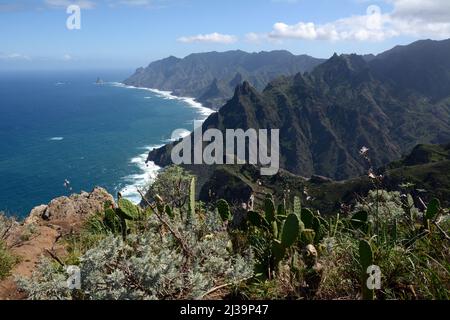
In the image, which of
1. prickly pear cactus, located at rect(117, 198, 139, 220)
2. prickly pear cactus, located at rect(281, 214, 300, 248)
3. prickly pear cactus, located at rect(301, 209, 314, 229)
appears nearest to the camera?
prickly pear cactus, located at rect(281, 214, 300, 248)

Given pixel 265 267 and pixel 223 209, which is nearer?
pixel 265 267

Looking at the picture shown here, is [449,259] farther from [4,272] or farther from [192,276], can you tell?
[4,272]

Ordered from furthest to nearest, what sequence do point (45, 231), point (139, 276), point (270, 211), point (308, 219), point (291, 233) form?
1. point (45, 231)
2. point (270, 211)
3. point (308, 219)
4. point (291, 233)
5. point (139, 276)

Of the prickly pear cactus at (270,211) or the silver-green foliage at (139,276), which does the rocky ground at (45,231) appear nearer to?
the silver-green foliage at (139,276)

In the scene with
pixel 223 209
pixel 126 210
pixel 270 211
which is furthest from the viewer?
pixel 223 209

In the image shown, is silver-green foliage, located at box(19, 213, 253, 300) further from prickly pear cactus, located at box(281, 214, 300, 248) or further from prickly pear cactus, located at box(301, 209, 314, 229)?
prickly pear cactus, located at box(301, 209, 314, 229)

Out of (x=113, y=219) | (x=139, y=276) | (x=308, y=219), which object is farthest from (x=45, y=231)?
(x=308, y=219)

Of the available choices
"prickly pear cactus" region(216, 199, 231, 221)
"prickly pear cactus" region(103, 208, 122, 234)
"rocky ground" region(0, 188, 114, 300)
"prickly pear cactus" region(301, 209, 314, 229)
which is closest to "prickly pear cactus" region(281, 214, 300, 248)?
"prickly pear cactus" region(301, 209, 314, 229)

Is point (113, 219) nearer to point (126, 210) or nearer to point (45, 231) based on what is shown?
point (126, 210)

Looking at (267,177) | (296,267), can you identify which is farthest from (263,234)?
(267,177)
